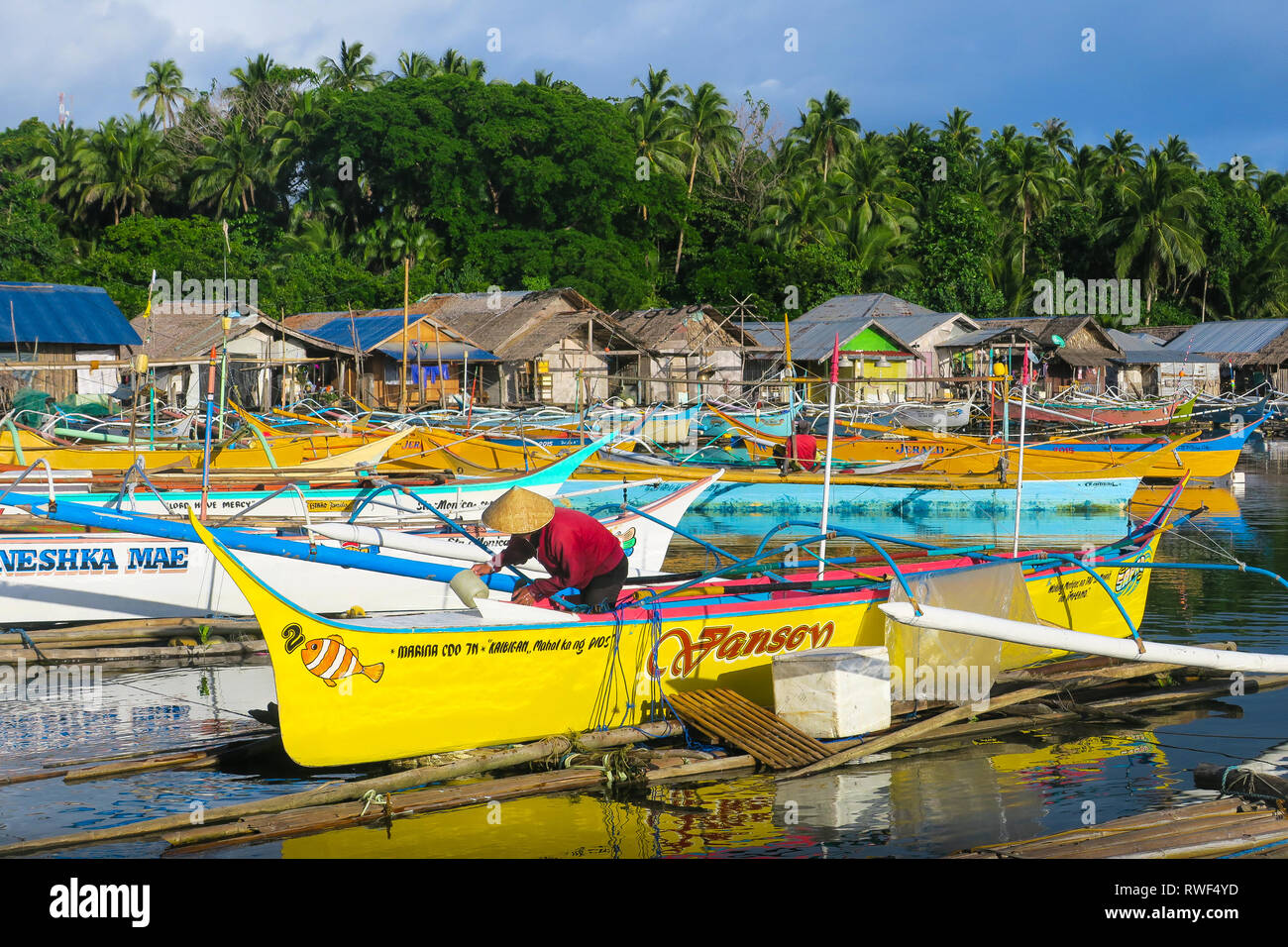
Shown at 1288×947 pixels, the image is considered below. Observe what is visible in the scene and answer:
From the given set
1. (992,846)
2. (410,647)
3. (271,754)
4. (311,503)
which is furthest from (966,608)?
(311,503)

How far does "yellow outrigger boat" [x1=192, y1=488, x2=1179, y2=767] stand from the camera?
314 inches

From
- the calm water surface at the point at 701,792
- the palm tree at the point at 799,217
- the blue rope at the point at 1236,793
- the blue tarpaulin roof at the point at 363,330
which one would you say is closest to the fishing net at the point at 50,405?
the blue tarpaulin roof at the point at 363,330

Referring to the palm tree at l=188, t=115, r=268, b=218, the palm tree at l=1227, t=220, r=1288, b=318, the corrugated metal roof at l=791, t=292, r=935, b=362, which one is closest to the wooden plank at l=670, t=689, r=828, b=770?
the corrugated metal roof at l=791, t=292, r=935, b=362

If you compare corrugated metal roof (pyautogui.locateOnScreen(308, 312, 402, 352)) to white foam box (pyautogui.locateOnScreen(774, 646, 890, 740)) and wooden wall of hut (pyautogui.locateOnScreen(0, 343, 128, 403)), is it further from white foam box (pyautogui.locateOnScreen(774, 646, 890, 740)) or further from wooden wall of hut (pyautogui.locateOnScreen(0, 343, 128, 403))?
white foam box (pyautogui.locateOnScreen(774, 646, 890, 740))

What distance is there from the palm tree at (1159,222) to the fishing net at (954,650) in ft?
171

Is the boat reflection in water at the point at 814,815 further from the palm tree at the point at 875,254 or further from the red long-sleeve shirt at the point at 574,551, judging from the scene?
the palm tree at the point at 875,254

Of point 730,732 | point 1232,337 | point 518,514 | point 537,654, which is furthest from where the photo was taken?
point 1232,337

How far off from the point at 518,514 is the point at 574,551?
48cm

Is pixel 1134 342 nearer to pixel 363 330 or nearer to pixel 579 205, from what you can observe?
pixel 579 205

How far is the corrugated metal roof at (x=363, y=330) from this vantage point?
1596 inches

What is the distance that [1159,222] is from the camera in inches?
2227

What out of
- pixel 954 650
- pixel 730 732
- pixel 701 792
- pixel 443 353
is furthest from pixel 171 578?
pixel 443 353

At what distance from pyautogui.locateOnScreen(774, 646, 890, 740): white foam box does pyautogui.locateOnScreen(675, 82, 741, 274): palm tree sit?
55.5m

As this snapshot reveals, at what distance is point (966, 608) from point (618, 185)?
46589 mm
